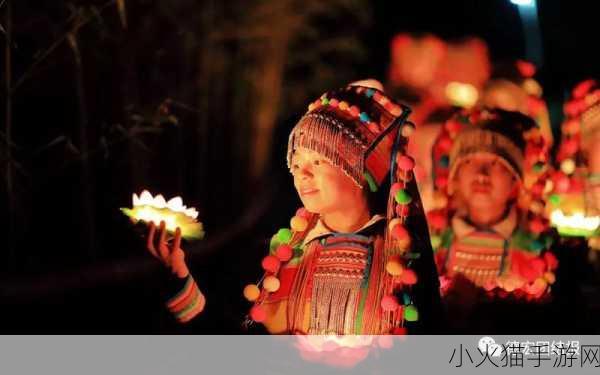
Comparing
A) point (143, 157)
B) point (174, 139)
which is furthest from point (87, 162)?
point (174, 139)

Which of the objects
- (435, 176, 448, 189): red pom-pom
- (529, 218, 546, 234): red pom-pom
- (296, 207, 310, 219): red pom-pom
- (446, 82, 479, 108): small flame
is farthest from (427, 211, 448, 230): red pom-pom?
(296, 207, 310, 219): red pom-pom

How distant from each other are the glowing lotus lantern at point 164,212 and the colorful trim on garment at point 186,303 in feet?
0.75

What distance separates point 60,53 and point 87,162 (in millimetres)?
1053

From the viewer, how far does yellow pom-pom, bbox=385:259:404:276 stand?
3.05 meters

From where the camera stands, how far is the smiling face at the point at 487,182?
3.97m

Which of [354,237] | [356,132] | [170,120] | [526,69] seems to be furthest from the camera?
[170,120]

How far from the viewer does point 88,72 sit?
285 inches

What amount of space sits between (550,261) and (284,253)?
1.53 m

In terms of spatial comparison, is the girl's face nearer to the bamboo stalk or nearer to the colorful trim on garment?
the colorful trim on garment

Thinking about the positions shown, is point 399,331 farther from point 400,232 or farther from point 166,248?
point 166,248

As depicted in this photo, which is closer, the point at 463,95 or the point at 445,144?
the point at 445,144

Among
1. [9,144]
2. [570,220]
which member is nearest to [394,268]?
[570,220]

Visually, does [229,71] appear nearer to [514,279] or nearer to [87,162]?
[87,162]

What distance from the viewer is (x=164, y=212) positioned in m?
3.00
